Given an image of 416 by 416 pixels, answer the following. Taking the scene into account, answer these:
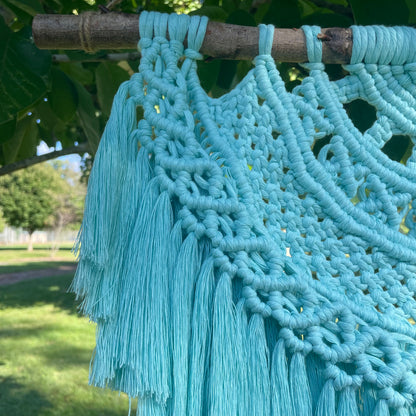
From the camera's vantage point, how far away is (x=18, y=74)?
0.50 meters

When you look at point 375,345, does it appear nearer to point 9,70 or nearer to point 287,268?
point 287,268

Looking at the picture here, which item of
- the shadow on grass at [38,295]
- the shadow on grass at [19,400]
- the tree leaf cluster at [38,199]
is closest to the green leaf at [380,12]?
the shadow on grass at [19,400]

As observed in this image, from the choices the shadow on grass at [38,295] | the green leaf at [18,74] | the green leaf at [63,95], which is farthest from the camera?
the shadow on grass at [38,295]

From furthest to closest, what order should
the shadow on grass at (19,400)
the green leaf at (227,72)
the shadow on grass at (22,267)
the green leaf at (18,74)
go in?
the shadow on grass at (22,267), the shadow on grass at (19,400), the green leaf at (227,72), the green leaf at (18,74)

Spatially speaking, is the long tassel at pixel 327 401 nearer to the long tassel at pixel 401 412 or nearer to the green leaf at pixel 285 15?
the long tassel at pixel 401 412

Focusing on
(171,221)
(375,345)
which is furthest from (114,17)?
(375,345)

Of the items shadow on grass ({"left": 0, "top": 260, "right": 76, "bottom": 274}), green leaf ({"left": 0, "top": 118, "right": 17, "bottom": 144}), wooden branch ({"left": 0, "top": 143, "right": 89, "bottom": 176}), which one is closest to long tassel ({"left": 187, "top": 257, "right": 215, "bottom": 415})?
green leaf ({"left": 0, "top": 118, "right": 17, "bottom": 144})

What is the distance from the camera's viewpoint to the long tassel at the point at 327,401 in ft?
1.24

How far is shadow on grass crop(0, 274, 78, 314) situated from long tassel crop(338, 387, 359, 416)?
5.10 meters

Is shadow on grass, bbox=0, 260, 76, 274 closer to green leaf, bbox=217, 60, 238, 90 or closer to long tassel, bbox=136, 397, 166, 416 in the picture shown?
green leaf, bbox=217, 60, 238, 90

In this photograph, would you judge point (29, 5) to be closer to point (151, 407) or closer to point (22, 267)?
point (151, 407)

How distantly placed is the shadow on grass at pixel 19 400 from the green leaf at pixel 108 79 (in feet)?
7.49

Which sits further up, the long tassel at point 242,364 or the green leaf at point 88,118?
the green leaf at point 88,118

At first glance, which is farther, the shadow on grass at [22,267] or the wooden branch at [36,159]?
the shadow on grass at [22,267]
